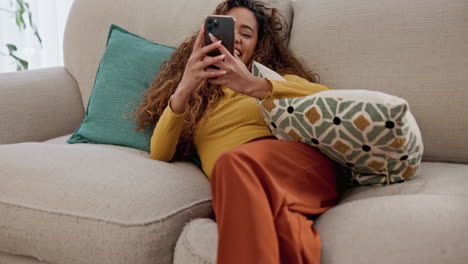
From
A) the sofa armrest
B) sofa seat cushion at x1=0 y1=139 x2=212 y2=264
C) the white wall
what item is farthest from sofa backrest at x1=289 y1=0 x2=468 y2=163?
the white wall

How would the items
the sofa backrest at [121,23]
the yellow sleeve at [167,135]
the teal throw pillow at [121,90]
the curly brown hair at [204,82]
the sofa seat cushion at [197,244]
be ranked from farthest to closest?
the sofa backrest at [121,23] < the teal throw pillow at [121,90] < the curly brown hair at [204,82] < the yellow sleeve at [167,135] < the sofa seat cushion at [197,244]

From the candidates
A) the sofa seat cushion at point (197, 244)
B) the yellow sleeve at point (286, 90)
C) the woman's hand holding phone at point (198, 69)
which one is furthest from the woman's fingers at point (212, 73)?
the sofa seat cushion at point (197, 244)

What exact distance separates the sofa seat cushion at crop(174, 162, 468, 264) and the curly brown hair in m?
0.42

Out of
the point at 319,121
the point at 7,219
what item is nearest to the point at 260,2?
the point at 319,121

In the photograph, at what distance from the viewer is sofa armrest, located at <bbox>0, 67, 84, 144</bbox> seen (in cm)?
147

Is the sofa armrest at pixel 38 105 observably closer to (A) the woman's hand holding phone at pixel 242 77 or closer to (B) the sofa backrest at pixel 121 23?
(B) the sofa backrest at pixel 121 23

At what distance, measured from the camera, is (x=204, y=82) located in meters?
1.29

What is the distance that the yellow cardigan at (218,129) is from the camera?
46.3 inches

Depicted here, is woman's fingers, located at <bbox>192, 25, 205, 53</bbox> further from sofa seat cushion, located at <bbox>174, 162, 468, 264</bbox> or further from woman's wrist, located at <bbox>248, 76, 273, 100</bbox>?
sofa seat cushion, located at <bbox>174, 162, 468, 264</bbox>

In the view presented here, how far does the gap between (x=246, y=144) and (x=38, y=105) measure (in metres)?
1.00

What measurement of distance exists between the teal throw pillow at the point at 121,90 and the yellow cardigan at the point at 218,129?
187 mm

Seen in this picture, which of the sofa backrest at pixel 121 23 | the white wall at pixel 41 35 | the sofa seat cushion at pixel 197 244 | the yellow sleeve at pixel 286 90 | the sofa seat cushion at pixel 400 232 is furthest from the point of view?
the white wall at pixel 41 35

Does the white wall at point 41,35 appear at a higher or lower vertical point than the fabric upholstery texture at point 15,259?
higher

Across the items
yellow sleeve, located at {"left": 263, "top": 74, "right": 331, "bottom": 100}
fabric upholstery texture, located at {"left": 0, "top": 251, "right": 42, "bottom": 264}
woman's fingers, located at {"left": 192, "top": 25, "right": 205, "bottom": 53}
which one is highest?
woman's fingers, located at {"left": 192, "top": 25, "right": 205, "bottom": 53}
